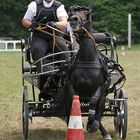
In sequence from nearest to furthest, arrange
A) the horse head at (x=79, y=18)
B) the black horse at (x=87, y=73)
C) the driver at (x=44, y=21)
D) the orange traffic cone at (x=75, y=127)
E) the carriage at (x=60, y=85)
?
the orange traffic cone at (x=75, y=127), the horse head at (x=79, y=18), the black horse at (x=87, y=73), the carriage at (x=60, y=85), the driver at (x=44, y=21)

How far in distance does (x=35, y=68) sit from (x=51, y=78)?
36cm

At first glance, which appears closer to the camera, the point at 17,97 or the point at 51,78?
the point at 51,78

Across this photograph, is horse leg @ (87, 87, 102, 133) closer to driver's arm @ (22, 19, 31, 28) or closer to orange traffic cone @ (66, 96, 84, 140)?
orange traffic cone @ (66, 96, 84, 140)

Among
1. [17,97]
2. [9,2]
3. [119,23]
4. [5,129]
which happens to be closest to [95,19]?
[119,23]

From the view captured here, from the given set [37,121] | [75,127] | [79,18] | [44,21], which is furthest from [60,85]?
[37,121]

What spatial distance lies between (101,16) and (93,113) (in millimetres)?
45762

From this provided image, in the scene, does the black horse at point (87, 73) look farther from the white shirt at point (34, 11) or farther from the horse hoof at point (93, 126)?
the white shirt at point (34, 11)

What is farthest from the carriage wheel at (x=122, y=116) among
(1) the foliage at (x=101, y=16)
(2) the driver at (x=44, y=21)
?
(1) the foliage at (x=101, y=16)

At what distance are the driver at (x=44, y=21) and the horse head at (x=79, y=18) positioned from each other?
101 cm

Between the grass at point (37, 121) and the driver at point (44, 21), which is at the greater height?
→ the driver at point (44, 21)

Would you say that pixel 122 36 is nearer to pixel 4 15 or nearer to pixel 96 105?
pixel 4 15

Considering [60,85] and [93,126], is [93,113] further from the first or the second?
[60,85]

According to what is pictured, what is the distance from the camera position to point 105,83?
7352 mm

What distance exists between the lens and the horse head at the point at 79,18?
687 cm
